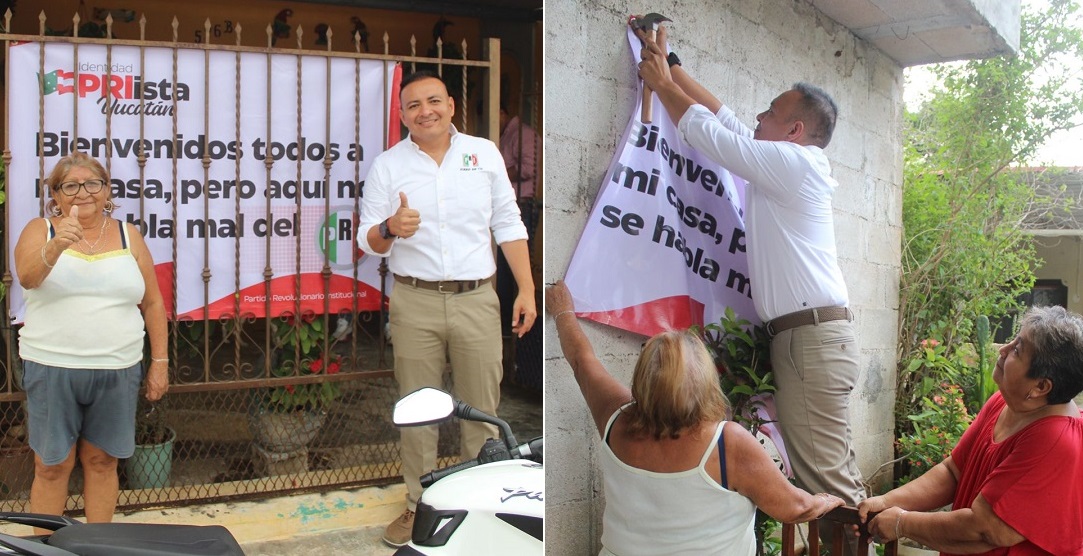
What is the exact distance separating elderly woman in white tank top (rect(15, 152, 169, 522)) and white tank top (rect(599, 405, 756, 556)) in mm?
739

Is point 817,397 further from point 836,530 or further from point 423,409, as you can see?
point 423,409

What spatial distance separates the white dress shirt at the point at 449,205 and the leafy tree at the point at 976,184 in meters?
0.96

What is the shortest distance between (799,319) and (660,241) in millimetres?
307

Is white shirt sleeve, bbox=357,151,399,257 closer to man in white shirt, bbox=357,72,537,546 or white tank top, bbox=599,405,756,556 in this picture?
man in white shirt, bbox=357,72,537,546

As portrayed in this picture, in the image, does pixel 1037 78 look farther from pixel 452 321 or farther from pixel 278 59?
pixel 278 59

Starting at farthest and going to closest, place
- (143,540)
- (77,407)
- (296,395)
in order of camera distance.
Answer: (296,395) → (77,407) → (143,540)

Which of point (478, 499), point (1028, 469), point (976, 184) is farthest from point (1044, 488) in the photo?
point (478, 499)

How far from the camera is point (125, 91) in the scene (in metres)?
1.24

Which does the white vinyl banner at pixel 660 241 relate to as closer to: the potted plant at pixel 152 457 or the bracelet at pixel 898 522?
the bracelet at pixel 898 522

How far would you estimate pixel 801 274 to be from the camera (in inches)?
51.2

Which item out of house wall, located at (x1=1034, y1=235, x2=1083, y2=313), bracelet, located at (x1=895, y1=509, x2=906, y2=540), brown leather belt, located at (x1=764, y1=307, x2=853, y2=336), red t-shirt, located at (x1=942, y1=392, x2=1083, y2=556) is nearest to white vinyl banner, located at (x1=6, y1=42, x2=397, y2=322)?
brown leather belt, located at (x1=764, y1=307, x2=853, y2=336)

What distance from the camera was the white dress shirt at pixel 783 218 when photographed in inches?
47.1

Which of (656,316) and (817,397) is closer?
(656,316)

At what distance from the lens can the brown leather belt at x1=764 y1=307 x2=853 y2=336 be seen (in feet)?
4.22
